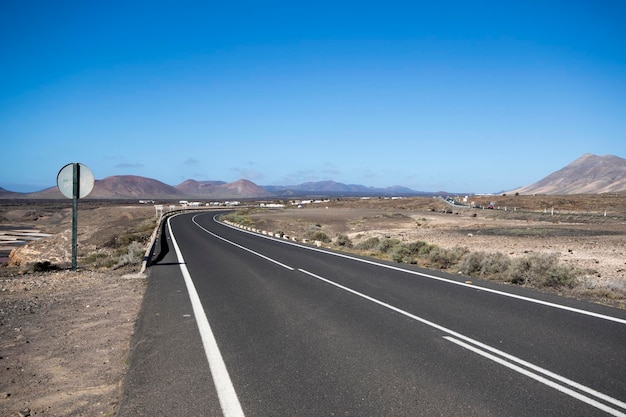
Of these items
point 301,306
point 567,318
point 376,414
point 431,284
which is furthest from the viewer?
point 431,284

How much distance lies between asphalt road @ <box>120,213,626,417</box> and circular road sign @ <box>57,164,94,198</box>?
421cm

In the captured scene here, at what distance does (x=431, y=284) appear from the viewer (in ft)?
38.4

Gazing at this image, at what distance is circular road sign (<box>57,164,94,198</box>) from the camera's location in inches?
509

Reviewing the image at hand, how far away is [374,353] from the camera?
6137 millimetres

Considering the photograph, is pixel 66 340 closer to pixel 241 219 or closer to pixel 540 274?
pixel 540 274

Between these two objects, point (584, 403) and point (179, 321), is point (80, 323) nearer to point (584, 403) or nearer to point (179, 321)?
point (179, 321)

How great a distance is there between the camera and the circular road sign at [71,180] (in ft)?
42.4

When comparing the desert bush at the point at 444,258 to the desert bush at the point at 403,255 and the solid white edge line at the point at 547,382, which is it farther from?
the solid white edge line at the point at 547,382

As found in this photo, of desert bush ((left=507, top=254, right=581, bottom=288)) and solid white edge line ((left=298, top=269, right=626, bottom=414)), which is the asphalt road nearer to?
solid white edge line ((left=298, top=269, right=626, bottom=414))

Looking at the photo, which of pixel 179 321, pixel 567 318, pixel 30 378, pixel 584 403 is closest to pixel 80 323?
pixel 179 321

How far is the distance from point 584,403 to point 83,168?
13.1m

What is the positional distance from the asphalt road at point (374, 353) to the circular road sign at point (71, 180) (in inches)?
166

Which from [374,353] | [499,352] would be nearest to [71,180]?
[374,353]

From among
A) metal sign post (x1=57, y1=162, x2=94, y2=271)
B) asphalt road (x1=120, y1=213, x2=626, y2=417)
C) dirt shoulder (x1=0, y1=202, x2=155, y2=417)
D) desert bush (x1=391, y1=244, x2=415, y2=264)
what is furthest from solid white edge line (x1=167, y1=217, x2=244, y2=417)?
desert bush (x1=391, y1=244, x2=415, y2=264)
